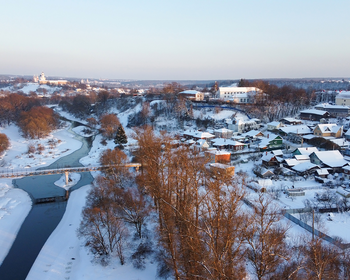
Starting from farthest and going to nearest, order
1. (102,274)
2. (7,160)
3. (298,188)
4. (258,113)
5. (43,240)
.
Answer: (258,113)
(7,160)
(298,188)
(43,240)
(102,274)

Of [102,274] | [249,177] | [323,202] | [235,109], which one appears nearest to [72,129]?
[235,109]

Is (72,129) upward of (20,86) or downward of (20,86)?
downward

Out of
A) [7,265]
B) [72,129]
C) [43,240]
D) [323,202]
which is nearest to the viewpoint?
[7,265]

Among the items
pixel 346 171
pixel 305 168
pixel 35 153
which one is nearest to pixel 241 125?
pixel 305 168

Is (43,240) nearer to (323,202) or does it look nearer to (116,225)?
(116,225)

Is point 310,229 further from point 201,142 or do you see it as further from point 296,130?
point 296,130

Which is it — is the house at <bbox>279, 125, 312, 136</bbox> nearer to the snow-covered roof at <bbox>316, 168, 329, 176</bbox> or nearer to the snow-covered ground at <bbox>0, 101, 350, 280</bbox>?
the snow-covered ground at <bbox>0, 101, 350, 280</bbox>
